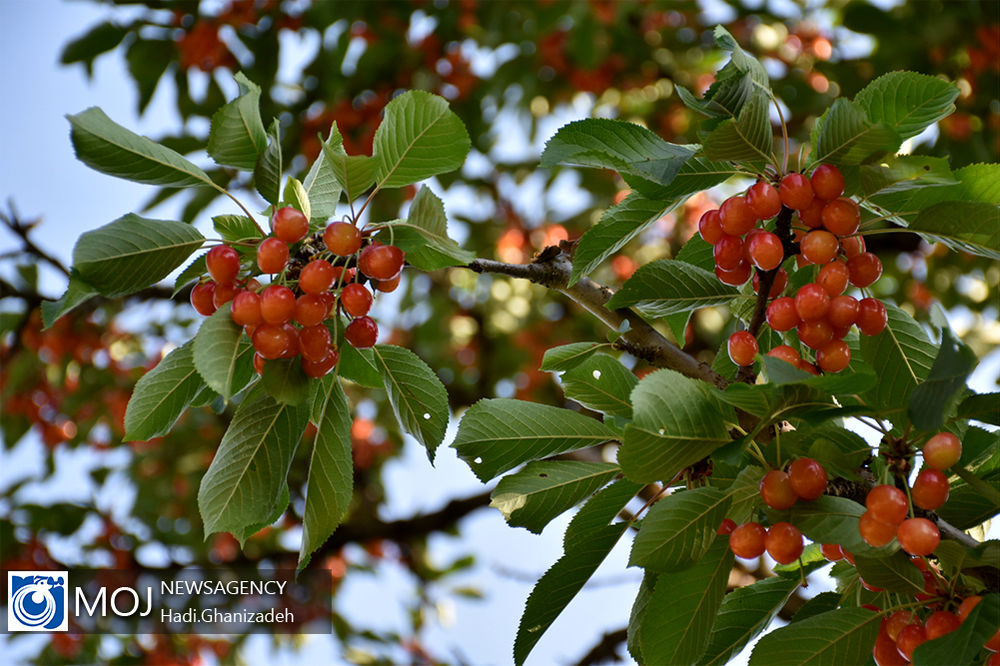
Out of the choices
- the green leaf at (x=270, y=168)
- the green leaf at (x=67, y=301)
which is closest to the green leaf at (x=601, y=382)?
the green leaf at (x=270, y=168)

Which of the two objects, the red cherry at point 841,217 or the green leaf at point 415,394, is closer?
the red cherry at point 841,217

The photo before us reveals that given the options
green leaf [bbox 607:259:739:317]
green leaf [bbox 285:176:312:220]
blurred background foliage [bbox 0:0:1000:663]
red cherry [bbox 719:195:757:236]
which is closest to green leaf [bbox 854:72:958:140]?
red cherry [bbox 719:195:757:236]

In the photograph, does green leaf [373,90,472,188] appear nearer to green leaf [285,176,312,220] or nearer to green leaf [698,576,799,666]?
green leaf [285,176,312,220]

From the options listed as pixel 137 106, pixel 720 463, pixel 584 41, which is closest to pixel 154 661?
pixel 137 106

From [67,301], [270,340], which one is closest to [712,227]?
[270,340]

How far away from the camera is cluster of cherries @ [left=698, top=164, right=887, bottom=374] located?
3.41ft

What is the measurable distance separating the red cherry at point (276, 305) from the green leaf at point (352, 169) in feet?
0.55

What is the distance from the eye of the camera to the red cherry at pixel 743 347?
109 cm

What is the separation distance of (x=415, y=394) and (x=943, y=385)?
709 mm

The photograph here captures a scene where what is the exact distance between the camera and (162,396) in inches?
47.4

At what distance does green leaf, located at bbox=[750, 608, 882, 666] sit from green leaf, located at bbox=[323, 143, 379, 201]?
0.78 m

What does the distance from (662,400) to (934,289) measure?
3548 mm

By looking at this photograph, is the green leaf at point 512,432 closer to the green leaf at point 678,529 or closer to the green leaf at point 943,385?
the green leaf at point 678,529

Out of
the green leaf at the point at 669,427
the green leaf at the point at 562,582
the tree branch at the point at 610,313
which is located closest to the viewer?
the green leaf at the point at 669,427
